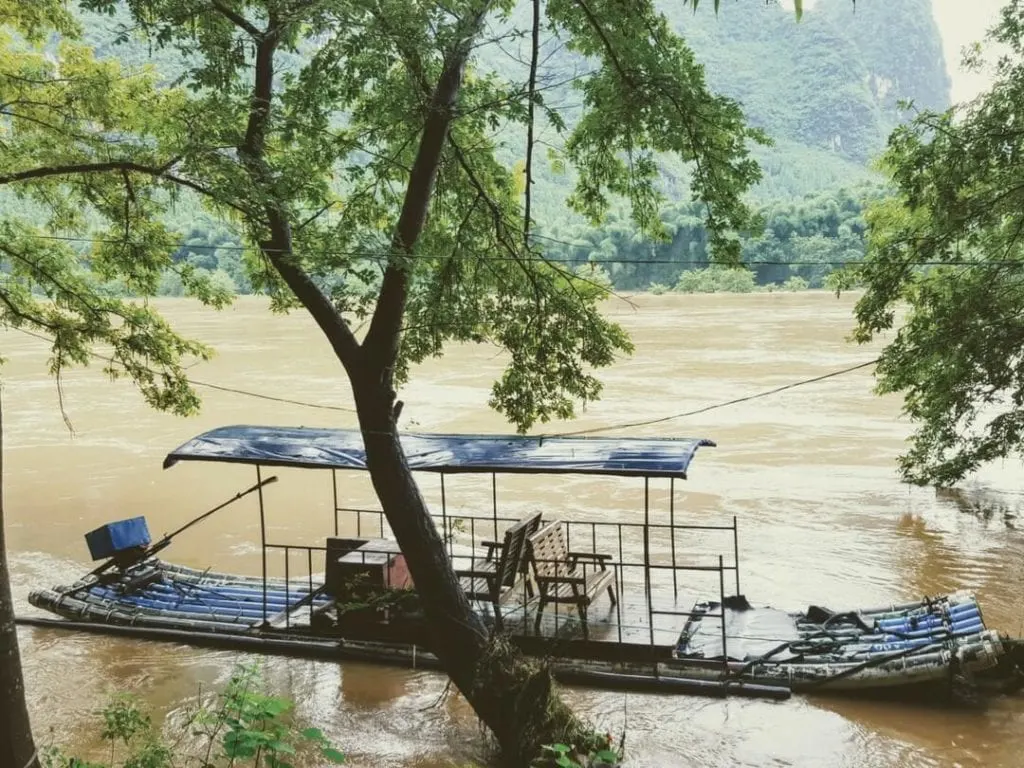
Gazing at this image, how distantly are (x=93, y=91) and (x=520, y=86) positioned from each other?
4.53 m

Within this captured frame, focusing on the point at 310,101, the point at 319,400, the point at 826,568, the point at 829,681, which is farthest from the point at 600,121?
the point at 319,400

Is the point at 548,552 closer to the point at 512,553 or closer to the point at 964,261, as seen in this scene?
the point at 512,553

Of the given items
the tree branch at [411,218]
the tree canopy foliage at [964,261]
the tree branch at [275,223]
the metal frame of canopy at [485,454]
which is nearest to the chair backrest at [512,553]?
the metal frame of canopy at [485,454]

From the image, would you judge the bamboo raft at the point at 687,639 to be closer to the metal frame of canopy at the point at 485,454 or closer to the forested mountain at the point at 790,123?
the metal frame of canopy at the point at 485,454

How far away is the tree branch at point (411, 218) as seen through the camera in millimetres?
6691

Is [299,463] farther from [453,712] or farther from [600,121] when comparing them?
[600,121]

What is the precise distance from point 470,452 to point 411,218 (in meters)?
3.04

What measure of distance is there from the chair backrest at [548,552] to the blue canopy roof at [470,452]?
65 cm

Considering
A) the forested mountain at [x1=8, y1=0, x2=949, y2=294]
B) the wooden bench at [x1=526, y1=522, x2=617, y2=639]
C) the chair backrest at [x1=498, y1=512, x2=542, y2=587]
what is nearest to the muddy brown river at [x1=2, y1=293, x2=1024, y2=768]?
the wooden bench at [x1=526, y1=522, x2=617, y2=639]

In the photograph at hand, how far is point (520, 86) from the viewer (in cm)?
696

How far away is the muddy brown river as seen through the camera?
8.60 m

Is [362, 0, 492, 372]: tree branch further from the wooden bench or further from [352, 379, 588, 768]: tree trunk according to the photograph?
the wooden bench

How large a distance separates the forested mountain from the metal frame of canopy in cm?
3421

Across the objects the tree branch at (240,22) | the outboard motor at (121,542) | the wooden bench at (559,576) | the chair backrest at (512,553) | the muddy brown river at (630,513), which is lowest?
the muddy brown river at (630,513)
